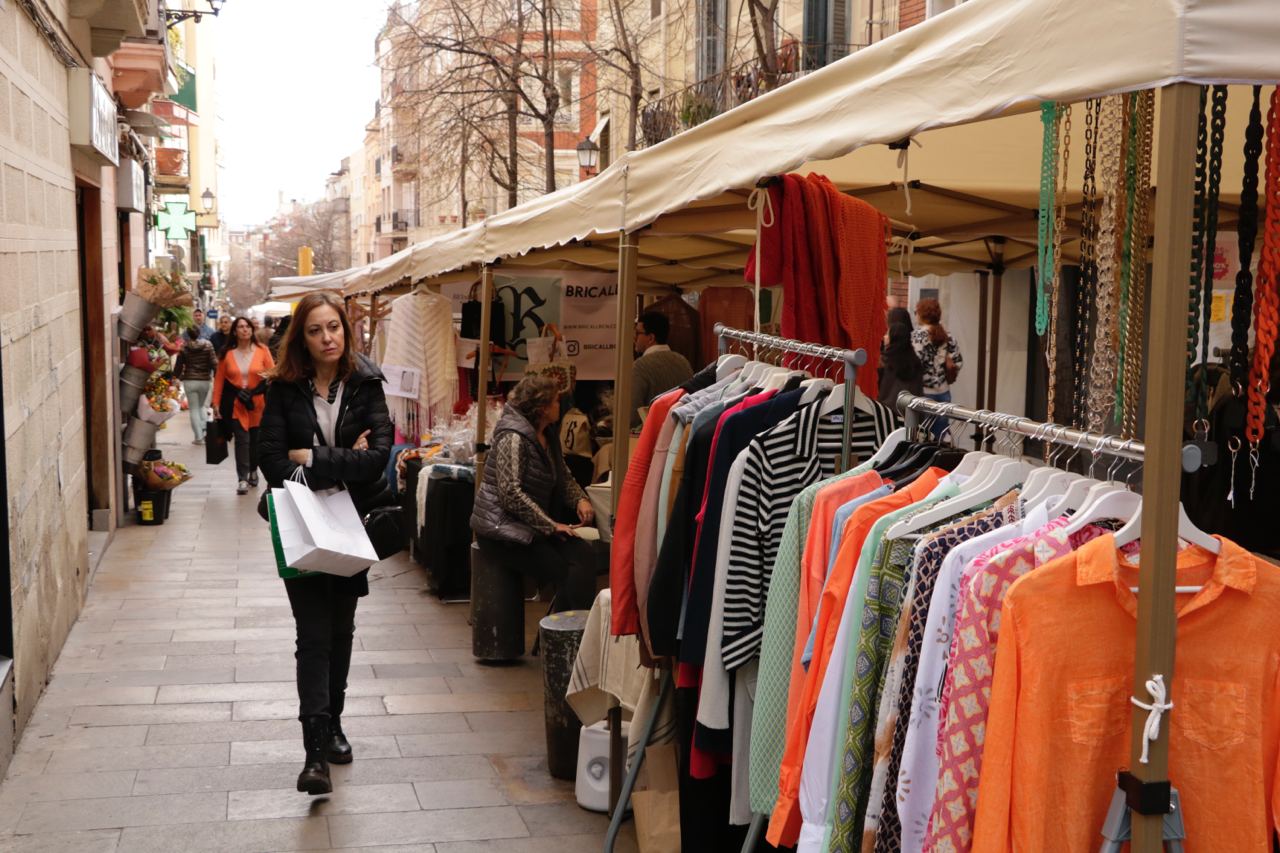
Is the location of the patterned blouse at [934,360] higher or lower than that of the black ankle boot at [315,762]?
higher

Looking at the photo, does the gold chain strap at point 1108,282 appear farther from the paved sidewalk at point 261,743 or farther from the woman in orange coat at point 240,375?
the woman in orange coat at point 240,375

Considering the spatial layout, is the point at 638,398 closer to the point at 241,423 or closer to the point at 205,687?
the point at 205,687

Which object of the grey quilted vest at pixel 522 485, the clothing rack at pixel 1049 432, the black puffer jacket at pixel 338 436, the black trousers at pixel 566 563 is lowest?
the black trousers at pixel 566 563

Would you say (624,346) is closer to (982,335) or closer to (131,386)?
(982,335)

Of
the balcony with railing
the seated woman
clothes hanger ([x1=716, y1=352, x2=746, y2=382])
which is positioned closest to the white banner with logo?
the seated woman

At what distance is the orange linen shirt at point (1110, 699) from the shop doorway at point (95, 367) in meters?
10.0

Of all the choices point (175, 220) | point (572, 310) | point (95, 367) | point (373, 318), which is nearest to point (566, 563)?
point (572, 310)

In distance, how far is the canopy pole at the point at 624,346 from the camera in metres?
5.05

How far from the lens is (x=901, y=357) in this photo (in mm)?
11609

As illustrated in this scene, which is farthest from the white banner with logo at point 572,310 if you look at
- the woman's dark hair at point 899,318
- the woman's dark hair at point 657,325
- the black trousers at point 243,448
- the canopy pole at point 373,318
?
the canopy pole at point 373,318

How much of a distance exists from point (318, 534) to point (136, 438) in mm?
7867

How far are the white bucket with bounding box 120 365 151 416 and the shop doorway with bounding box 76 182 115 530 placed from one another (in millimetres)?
481

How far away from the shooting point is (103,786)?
5.47 meters

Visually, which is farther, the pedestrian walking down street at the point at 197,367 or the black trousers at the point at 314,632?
the pedestrian walking down street at the point at 197,367
